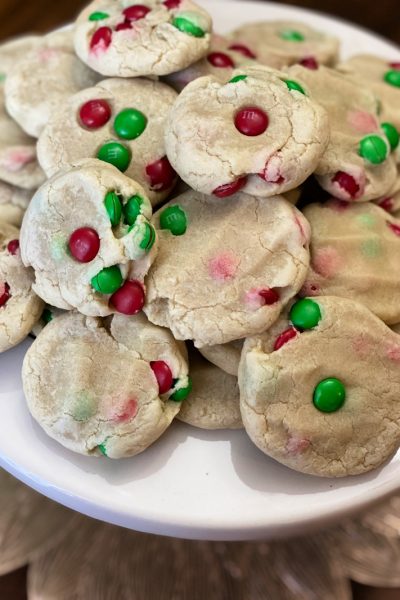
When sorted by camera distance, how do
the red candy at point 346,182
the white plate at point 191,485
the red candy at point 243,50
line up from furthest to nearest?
the red candy at point 243,50 → the red candy at point 346,182 → the white plate at point 191,485

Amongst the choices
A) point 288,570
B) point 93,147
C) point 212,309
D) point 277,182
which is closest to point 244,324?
point 212,309

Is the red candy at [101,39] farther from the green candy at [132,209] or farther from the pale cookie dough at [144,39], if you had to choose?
the green candy at [132,209]

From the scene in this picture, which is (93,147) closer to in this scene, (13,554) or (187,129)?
(187,129)

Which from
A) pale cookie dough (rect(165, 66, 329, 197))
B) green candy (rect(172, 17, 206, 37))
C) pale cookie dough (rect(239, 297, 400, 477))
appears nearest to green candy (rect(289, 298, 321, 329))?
pale cookie dough (rect(239, 297, 400, 477))

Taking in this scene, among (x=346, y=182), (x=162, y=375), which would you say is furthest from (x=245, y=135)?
(x=162, y=375)

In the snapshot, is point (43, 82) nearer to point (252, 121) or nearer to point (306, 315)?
point (252, 121)

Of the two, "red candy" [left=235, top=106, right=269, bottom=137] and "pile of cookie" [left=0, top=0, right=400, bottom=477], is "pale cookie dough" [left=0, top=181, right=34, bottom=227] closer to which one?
"pile of cookie" [left=0, top=0, right=400, bottom=477]

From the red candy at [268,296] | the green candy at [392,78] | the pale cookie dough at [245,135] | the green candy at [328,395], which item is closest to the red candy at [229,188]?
the pale cookie dough at [245,135]
